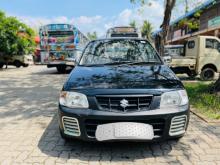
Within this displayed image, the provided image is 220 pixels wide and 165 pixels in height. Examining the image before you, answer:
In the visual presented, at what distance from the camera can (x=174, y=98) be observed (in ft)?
11.8

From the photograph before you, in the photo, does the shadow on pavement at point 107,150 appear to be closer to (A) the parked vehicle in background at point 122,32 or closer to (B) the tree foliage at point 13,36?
(A) the parked vehicle in background at point 122,32

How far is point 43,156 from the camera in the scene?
3.68 metres

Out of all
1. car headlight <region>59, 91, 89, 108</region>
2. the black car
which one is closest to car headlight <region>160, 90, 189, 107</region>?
the black car

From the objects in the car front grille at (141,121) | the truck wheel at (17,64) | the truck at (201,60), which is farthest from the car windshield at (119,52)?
the truck wheel at (17,64)

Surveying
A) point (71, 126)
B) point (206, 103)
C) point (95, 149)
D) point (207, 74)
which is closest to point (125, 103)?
point (71, 126)

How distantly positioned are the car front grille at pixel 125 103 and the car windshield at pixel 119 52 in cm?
143

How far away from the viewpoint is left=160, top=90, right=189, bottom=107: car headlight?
3.54m

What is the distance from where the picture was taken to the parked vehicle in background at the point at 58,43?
16.9m

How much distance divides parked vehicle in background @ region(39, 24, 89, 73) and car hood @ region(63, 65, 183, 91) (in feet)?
41.4

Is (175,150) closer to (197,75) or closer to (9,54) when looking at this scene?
(197,75)

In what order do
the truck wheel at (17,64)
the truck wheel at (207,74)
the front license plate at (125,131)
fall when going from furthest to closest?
the truck wheel at (17,64), the truck wheel at (207,74), the front license plate at (125,131)

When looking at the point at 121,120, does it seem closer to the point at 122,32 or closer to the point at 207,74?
the point at 207,74

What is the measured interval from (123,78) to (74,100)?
797 mm

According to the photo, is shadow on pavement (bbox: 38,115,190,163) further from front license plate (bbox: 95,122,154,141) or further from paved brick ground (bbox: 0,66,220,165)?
front license plate (bbox: 95,122,154,141)
